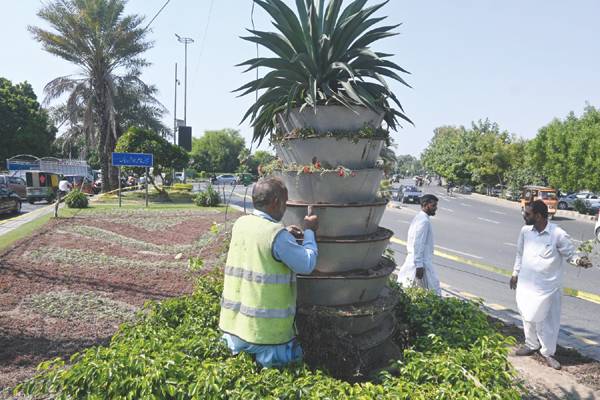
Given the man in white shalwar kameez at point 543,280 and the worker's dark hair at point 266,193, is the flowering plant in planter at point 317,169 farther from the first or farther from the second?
the man in white shalwar kameez at point 543,280

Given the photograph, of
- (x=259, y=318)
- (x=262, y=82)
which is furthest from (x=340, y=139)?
(x=259, y=318)

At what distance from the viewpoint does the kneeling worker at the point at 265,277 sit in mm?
2764

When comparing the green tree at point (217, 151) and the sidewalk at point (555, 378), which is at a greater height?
the green tree at point (217, 151)

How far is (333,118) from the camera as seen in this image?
3.55 meters

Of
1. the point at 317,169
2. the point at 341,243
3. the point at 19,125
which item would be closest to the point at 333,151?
the point at 317,169

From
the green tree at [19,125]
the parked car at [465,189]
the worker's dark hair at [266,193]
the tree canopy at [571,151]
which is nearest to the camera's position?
the worker's dark hair at [266,193]

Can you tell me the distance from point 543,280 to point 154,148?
24.7m

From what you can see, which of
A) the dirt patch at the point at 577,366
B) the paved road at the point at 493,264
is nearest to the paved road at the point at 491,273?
the paved road at the point at 493,264

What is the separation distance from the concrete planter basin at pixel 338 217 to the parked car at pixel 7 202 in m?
20.2

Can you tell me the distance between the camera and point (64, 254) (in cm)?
1030

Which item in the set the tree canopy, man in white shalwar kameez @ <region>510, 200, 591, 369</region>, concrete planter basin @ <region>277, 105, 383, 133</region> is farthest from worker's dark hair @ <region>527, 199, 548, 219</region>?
the tree canopy

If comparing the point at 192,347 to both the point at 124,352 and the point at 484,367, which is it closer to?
the point at 124,352

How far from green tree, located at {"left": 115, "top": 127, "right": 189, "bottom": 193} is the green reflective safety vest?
80.9 feet

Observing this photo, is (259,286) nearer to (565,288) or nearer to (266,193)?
(266,193)
